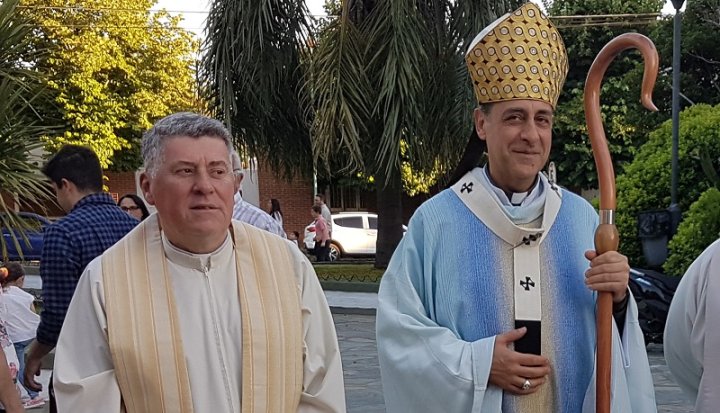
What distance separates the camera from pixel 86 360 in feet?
8.04

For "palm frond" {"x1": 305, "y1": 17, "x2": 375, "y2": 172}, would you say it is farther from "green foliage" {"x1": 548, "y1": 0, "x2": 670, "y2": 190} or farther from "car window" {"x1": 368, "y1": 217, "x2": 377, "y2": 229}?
"green foliage" {"x1": 548, "y1": 0, "x2": 670, "y2": 190}

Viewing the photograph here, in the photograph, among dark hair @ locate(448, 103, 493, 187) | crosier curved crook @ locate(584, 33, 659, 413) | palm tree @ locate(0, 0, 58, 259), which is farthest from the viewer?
palm tree @ locate(0, 0, 58, 259)

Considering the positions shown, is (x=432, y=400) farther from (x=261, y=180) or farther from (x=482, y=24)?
(x=261, y=180)

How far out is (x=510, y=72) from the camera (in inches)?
117

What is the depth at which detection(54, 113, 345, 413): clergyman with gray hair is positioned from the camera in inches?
96.9

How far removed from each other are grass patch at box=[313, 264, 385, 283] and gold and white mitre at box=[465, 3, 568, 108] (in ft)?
38.5

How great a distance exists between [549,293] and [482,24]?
37.0 ft

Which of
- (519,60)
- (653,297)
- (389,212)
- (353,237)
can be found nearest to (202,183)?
(519,60)

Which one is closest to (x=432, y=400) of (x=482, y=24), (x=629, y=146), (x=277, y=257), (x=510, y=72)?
(x=277, y=257)

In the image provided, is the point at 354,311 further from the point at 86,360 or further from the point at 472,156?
the point at 86,360

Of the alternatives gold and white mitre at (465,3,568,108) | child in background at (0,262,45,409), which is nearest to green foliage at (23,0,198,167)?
child in background at (0,262,45,409)

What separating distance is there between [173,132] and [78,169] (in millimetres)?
1964

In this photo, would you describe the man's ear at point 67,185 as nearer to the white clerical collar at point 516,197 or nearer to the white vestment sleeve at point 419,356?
the white vestment sleeve at point 419,356

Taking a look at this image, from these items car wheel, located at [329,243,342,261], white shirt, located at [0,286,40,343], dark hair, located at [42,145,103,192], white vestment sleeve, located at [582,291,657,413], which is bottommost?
car wheel, located at [329,243,342,261]
